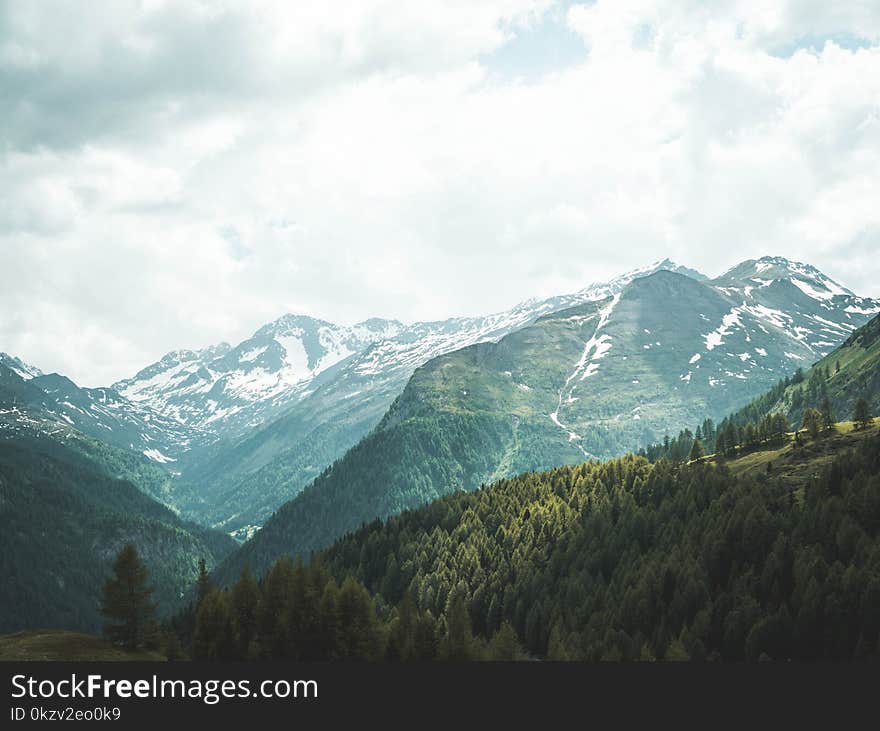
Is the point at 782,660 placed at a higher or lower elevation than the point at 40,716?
lower

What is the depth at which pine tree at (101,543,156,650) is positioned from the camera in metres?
90.6

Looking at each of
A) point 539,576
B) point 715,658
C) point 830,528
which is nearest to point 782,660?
point 715,658

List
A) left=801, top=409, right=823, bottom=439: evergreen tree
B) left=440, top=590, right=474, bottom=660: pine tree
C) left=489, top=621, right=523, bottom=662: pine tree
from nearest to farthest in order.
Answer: left=440, top=590, right=474, bottom=660: pine tree
left=489, top=621, right=523, bottom=662: pine tree
left=801, top=409, right=823, bottom=439: evergreen tree

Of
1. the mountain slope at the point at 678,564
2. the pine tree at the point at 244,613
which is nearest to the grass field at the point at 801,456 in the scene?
the mountain slope at the point at 678,564

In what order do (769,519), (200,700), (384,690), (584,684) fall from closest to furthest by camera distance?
(200,700), (384,690), (584,684), (769,519)

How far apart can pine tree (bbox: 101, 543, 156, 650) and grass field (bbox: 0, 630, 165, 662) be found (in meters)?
1.74

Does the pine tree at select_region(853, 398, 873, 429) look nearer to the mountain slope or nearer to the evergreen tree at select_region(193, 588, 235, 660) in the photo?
the mountain slope

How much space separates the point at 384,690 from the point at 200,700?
65.6 ft

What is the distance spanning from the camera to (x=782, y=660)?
336ft

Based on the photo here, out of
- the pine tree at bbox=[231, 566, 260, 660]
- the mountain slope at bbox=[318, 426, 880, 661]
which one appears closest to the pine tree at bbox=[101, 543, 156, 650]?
the pine tree at bbox=[231, 566, 260, 660]

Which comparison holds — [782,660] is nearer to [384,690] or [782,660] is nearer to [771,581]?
[771,581]

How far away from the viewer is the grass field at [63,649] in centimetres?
8325

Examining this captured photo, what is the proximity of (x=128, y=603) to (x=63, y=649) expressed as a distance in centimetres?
862

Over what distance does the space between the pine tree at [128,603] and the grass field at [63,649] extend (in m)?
1.74
